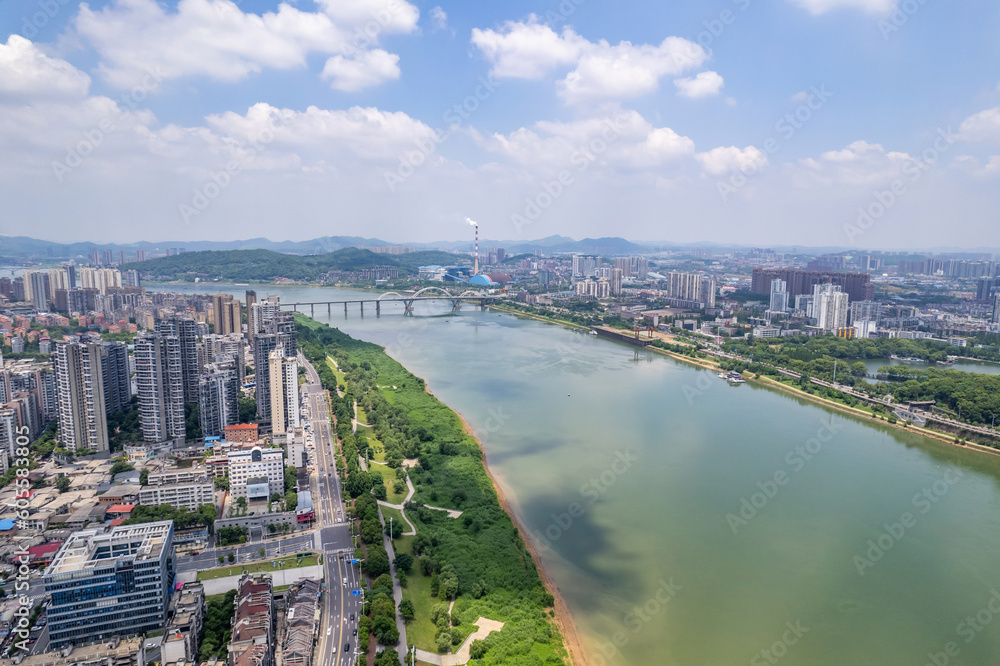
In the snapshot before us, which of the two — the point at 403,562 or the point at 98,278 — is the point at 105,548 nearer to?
the point at 403,562

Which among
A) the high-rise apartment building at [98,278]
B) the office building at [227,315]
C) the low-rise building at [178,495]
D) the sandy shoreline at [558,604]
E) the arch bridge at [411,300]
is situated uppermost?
the high-rise apartment building at [98,278]

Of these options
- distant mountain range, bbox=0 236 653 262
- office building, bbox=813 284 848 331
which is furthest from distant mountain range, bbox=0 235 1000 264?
office building, bbox=813 284 848 331

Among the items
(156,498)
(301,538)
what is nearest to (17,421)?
(156,498)

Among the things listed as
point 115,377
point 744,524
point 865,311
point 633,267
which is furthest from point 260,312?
point 633,267

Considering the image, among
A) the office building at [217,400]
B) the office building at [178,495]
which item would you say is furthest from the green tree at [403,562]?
the office building at [217,400]

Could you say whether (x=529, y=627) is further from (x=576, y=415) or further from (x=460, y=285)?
(x=460, y=285)

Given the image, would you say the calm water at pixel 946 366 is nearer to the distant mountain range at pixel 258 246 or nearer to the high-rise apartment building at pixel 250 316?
the high-rise apartment building at pixel 250 316

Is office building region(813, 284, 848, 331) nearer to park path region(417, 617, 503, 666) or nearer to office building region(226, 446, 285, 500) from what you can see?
office building region(226, 446, 285, 500)
